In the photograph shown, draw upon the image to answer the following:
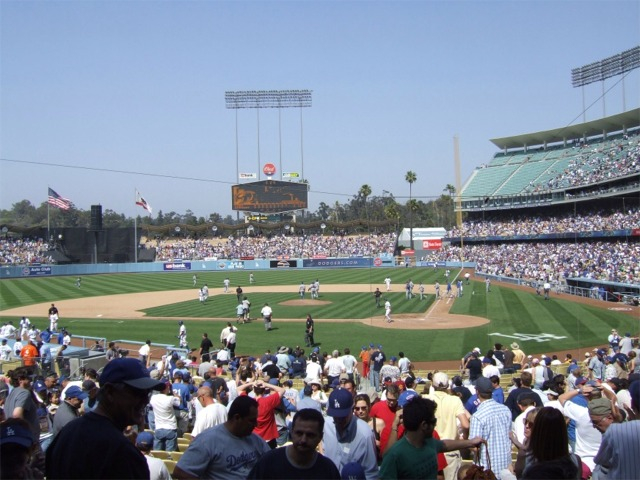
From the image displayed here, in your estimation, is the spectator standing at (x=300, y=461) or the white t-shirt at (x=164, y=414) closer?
the spectator standing at (x=300, y=461)

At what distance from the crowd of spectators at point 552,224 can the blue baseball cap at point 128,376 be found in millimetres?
47022

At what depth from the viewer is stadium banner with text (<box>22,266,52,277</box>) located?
7096 cm

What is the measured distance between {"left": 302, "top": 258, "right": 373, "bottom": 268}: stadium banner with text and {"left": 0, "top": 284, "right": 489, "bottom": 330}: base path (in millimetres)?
25761

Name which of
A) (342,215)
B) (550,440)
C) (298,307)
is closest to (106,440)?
(550,440)

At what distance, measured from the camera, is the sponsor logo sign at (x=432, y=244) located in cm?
9112

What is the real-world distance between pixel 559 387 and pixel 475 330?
2028 cm

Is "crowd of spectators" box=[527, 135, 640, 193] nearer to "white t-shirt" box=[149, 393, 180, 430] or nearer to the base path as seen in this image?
the base path

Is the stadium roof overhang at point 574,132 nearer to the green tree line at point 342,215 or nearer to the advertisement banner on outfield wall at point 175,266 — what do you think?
the green tree line at point 342,215

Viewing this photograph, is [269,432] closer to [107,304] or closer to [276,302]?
[276,302]

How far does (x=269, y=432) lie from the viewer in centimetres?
764

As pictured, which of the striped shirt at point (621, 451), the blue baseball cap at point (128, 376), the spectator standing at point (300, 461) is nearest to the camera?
the blue baseball cap at point (128, 376)

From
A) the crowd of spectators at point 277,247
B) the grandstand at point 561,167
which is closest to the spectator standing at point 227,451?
the grandstand at point 561,167

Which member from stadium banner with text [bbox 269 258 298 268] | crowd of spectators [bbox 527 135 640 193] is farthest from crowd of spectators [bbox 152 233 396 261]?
crowd of spectators [bbox 527 135 640 193]

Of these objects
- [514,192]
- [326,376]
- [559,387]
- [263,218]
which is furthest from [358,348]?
[263,218]
